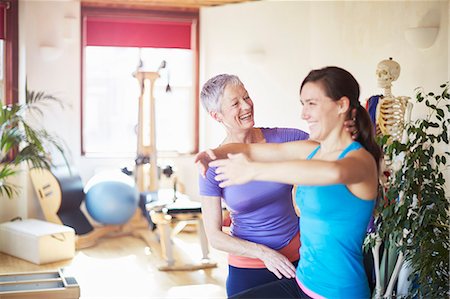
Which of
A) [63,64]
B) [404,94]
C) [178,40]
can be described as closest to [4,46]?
[63,64]

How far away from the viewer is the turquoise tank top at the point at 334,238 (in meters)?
1.79

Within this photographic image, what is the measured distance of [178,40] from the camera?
296 inches

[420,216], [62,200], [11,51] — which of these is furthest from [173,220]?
[420,216]

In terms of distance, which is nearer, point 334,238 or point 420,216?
point 334,238

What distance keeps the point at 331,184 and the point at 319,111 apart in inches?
9.8

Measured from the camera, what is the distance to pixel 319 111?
6.11 feet

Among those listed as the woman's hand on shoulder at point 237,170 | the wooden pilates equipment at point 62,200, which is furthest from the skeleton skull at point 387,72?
the wooden pilates equipment at point 62,200

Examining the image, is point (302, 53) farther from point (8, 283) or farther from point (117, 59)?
point (8, 283)

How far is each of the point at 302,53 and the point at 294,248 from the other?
423 centimetres

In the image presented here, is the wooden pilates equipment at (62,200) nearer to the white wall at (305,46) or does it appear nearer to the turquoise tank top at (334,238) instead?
the white wall at (305,46)

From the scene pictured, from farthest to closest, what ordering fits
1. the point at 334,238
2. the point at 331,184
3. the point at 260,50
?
the point at 260,50, the point at 334,238, the point at 331,184

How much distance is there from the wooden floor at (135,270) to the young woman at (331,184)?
3065 millimetres

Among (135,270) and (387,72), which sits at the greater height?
(387,72)

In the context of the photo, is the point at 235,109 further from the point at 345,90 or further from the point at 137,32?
the point at 137,32
